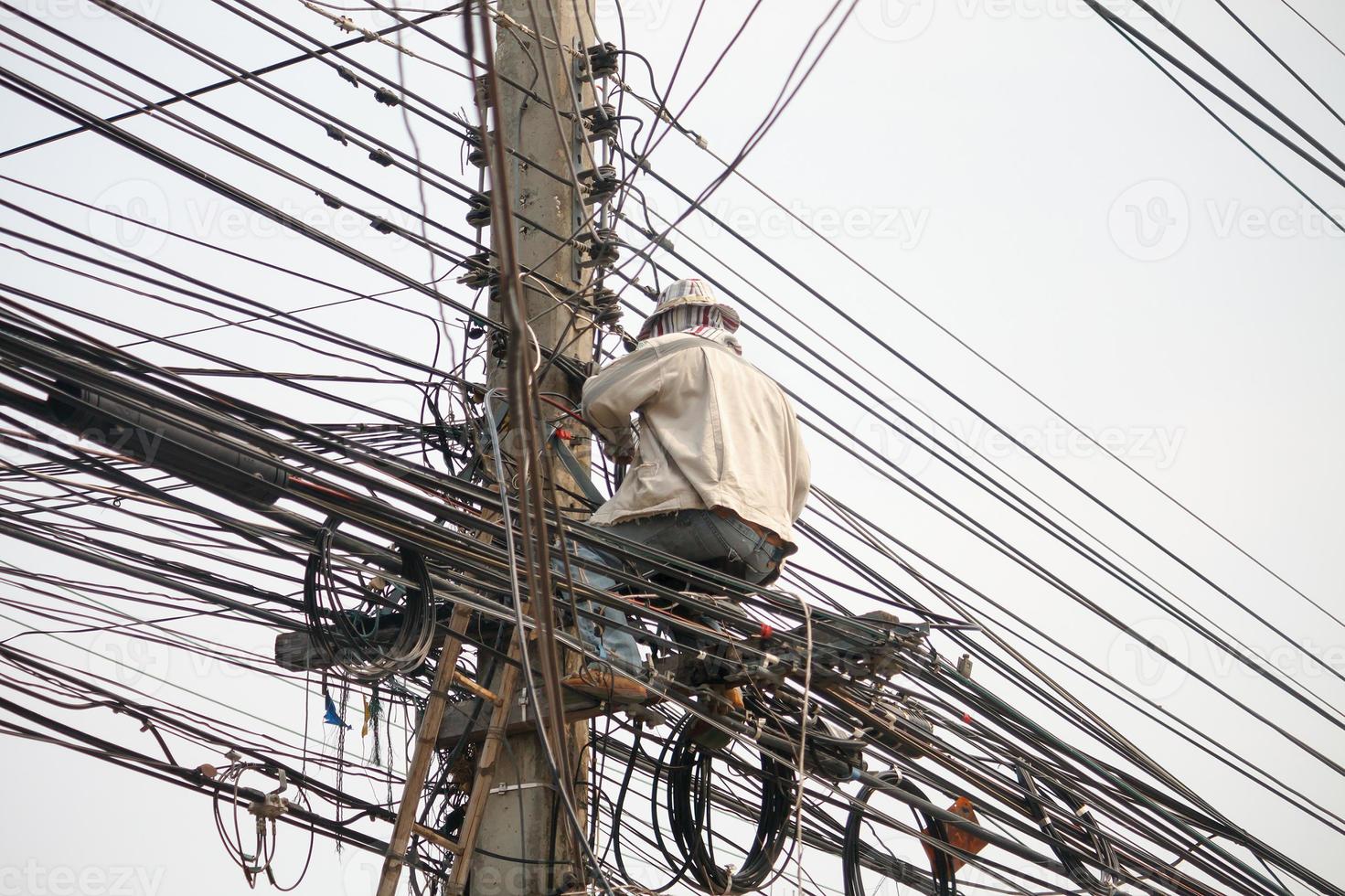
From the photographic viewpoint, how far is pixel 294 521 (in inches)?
182

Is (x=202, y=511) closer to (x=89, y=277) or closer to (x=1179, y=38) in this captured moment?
(x=89, y=277)

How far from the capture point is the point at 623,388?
590cm

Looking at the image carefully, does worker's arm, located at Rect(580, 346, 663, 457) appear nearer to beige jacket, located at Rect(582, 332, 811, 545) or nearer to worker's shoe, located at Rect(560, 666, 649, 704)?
beige jacket, located at Rect(582, 332, 811, 545)

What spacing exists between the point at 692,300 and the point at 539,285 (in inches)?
28.1

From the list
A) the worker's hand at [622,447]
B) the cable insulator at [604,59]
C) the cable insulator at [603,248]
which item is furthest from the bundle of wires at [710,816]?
the cable insulator at [604,59]

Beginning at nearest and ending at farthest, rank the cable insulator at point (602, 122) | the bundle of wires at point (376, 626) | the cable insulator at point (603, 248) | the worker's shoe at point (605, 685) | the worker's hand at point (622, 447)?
the bundle of wires at point (376, 626)
the worker's shoe at point (605, 685)
the worker's hand at point (622, 447)
the cable insulator at point (603, 248)
the cable insulator at point (602, 122)

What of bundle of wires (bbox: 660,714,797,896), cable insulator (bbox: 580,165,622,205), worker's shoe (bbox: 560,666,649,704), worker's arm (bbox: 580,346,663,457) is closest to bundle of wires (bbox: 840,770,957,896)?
bundle of wires (bbox: 660,714,797,896)

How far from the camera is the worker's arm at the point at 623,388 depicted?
5.90m

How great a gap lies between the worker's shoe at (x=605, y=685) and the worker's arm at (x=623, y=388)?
1018mm

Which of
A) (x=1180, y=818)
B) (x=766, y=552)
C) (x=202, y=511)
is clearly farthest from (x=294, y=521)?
(x=1180, y=818)

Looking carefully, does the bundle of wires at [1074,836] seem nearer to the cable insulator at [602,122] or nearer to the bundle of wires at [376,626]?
the bundle of wires at [376,626]

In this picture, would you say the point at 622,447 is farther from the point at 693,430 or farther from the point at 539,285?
the point at 539,285

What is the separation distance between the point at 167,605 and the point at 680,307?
2.44 m

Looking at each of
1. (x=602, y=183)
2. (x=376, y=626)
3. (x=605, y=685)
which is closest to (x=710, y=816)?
(x=605, y=685)
